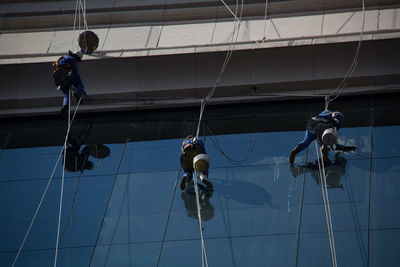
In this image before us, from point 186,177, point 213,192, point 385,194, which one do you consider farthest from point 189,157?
point 385,194

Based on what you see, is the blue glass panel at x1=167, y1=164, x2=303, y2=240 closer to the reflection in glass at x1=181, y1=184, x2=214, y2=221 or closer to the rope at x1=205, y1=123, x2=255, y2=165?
the reflection in glass at x1=181, y1=184, x2=214, y2=221

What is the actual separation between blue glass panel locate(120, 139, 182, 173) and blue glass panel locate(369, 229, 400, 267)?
11.8ft

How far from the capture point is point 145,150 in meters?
12.0

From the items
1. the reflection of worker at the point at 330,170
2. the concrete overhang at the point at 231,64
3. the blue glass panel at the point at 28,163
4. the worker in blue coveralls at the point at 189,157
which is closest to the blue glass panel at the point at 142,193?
the worker in blue coveralls at the point at 189,157

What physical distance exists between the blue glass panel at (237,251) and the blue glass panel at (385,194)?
1264mm

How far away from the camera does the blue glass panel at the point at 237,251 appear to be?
9.25 meters

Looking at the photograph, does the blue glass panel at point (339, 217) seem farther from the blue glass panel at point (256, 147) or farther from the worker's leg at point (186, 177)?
the worker's leg at point (186, 177)

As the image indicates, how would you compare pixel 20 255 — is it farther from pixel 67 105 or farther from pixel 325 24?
pixel 325 24

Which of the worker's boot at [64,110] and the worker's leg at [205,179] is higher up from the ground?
the worker's boot at [64,110]

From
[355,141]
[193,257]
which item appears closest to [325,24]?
[355,141]

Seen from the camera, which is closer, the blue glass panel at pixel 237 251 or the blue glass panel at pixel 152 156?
the blue glass panel at pixel 237 251

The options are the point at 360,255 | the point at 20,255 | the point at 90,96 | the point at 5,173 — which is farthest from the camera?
the point at 90,96

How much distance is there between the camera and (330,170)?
10664 mm

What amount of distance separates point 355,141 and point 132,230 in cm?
403
